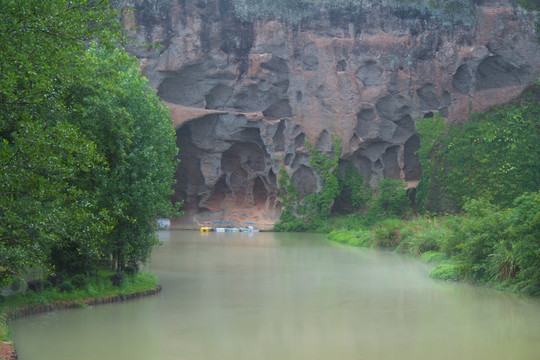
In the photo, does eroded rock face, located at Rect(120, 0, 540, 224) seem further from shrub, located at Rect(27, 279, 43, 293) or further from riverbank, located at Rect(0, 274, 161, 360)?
shrub, located at Rect(27, 279, 43, 293)

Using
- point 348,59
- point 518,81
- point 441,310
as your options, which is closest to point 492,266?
point 441,310

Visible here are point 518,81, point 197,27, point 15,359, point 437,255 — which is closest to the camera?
point 15,359

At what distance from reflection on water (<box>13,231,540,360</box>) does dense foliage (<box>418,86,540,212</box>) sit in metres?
14.8

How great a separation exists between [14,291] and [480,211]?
14645mm

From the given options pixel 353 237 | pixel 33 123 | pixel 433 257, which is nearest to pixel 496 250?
pixel 433 257

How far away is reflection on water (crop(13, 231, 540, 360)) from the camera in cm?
1020

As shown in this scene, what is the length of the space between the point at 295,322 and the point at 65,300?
5.24 m

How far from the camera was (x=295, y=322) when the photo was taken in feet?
41.1

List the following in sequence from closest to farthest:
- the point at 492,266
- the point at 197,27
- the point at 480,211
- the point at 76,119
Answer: the point at 76,119
the point at 492,266
the point at 480,211
the point at 197,27

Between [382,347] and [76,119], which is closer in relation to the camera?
[382,347]

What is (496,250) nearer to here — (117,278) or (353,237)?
(117,278)

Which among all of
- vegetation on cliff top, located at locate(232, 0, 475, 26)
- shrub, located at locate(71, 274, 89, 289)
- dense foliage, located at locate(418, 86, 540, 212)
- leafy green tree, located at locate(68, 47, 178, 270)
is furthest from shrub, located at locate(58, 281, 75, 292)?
vegetation on cliff top, located at locate(232, 0, 475, 26)

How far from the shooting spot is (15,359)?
30.0 feet

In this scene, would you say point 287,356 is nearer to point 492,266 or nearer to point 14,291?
point 14,291
